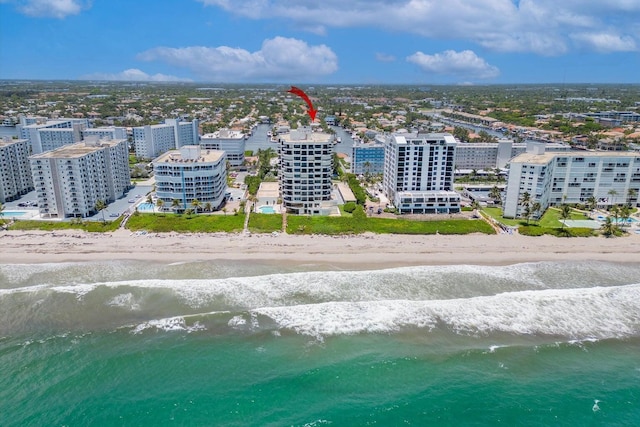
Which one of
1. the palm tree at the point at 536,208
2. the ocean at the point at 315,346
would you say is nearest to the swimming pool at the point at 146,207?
the ocean at the point at 315,346

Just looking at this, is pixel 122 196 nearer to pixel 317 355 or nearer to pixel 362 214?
pixel 362 214

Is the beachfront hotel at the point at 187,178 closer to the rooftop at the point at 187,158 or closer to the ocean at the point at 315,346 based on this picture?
the rooftop at the point at 187,158

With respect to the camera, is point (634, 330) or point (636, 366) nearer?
point (636, 366)

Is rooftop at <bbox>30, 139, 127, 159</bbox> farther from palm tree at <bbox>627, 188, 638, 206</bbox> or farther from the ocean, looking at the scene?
palm tree at <bbox>627, 188, 638, 206</bbox>

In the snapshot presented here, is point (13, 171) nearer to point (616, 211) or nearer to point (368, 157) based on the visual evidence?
point (368, 157)

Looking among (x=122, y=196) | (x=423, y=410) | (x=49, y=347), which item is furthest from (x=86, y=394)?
(x=122, y=196)

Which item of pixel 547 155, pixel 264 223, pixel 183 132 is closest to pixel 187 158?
pixel 264 223

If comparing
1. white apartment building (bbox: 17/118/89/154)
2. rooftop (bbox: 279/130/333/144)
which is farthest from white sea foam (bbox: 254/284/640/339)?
white apartment building (bbox: 17/118/89/154)
